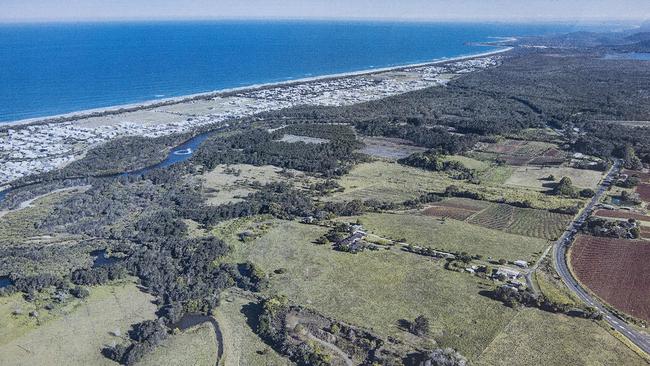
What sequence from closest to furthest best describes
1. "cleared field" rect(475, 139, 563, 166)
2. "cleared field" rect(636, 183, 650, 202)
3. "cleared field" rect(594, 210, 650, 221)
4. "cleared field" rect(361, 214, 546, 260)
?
"cleared field" rect(361, 214, 546, 260)
"cleared field" rect(594, 210, 650, 221)
"cleared field" rect(636, 183, 650, 202)
"cleared field" rect(475, 139, 563, 166)

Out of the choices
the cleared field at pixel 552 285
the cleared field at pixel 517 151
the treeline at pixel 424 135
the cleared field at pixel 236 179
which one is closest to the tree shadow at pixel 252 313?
the cleared field at pixel 552 285

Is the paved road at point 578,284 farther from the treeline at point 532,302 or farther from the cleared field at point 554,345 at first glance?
the cleared field at point 554,345

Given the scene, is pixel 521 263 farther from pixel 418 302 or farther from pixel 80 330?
pixel 80 330

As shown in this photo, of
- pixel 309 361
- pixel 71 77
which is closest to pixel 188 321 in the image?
pixel 309 361

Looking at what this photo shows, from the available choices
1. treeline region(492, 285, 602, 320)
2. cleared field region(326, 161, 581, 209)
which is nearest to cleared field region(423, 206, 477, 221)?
cleared field region(326, 161, 581, 209)

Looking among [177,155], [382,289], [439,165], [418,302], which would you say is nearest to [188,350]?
[382,289]

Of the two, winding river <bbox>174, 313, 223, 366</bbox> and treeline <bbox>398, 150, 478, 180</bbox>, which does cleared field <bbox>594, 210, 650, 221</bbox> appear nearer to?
treeline <bbox>398, 150, 478, 180</bbox>
